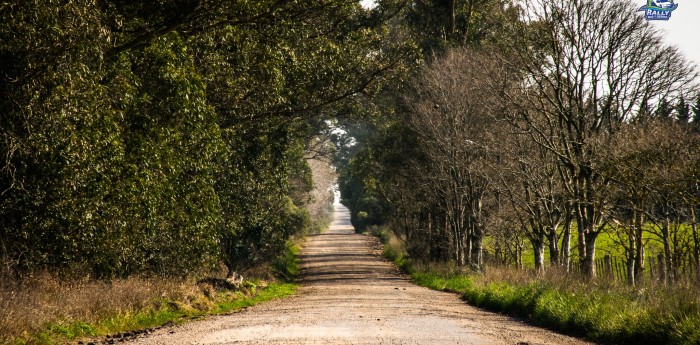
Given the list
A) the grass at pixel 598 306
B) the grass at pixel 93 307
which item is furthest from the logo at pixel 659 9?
the grass at pixel 93 307

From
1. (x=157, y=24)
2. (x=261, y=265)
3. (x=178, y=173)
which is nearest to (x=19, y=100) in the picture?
(x=157, y=24)

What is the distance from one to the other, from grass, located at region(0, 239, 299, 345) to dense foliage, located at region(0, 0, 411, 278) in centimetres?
55

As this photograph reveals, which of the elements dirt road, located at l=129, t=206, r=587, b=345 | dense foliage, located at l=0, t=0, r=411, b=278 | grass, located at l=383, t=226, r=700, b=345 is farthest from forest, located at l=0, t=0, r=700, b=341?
dirt road, located at l=129, t=206, r=587, b=345

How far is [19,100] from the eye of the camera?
515 inches

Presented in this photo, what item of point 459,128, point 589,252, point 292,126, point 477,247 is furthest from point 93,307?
point 477,247

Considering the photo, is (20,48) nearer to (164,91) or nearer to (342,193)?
(164,91)

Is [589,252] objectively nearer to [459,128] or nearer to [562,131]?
[562,131]

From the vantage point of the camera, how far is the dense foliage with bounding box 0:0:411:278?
1310 centimetres

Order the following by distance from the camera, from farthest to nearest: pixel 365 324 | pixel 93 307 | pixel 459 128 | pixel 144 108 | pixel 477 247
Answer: pixel 477 247 < pixel 459 128 < pixel 144 108 < pixel 365 324 < pixel 93 307

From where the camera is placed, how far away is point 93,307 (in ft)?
50.6

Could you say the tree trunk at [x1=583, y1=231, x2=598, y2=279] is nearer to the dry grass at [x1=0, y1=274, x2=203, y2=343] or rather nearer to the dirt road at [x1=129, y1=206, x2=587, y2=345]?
the dirt road at [x1=129, y1=206, x2=587, y2=345]

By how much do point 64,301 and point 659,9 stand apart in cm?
2276

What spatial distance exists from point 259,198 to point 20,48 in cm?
2021

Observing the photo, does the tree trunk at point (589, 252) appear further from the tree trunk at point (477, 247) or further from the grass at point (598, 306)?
the tree trunk at point (477, 247)
